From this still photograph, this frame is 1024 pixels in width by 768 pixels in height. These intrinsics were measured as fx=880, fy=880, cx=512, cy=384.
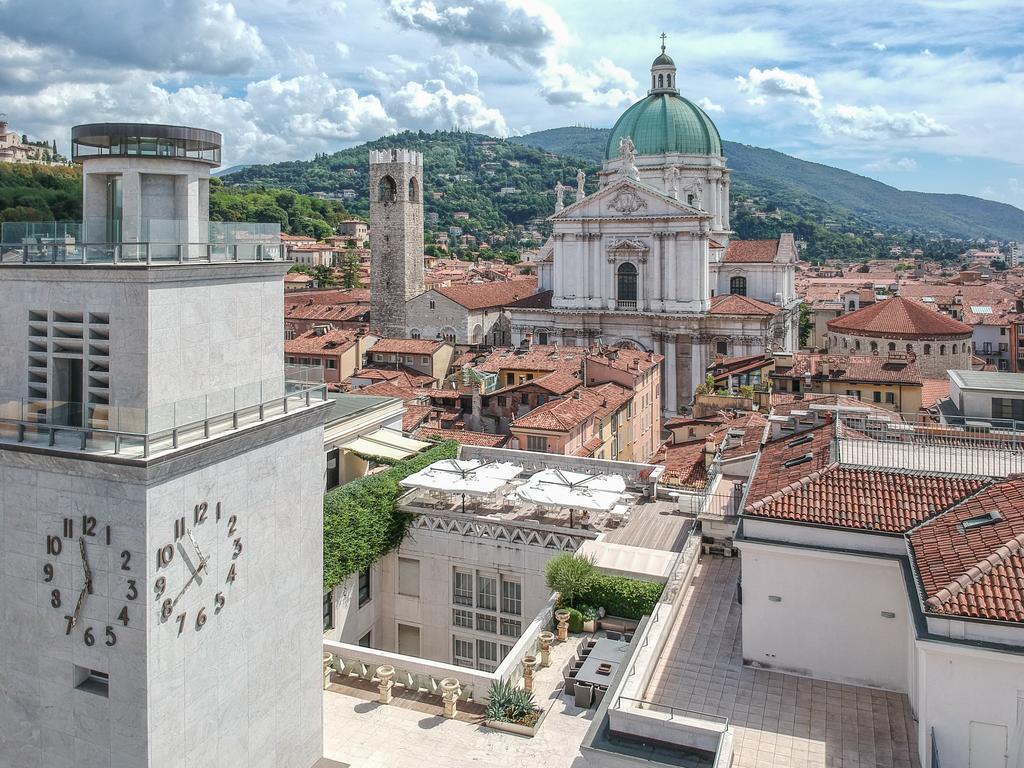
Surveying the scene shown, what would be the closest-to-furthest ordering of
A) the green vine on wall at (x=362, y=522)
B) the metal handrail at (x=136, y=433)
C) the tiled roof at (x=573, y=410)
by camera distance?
the metal handrail at (x=136, y=433) < the green vine on wall at (x=362, y=522) < the tiled roof at (x=573, y=410)

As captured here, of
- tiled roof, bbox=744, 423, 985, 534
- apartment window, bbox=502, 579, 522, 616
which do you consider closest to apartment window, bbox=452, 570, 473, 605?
apartment window, bbox=502, 579, 522, 616

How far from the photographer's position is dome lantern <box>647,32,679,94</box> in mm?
75875

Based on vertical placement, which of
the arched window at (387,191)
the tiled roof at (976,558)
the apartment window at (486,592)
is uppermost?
the arched window at (387,191)

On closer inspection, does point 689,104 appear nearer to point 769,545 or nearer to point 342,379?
point 342,379

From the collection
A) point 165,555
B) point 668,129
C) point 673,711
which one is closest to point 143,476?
point 165,555

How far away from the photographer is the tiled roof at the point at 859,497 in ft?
46.1

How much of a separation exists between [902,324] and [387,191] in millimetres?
39356

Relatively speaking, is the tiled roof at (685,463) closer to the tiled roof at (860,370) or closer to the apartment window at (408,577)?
the apartment window at (408,577)

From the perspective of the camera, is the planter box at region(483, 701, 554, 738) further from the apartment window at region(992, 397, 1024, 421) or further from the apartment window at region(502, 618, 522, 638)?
the apartment window at region(992, 397, 1024, 421)

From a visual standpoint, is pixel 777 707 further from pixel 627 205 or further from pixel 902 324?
pixel 627 205

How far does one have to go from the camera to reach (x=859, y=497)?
14.6m

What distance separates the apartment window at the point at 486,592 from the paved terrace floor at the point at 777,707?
21.4ft

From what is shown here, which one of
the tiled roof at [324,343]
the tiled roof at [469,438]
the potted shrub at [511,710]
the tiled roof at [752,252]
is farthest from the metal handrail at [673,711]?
the tiled roof at [752,252]

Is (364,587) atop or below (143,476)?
below
